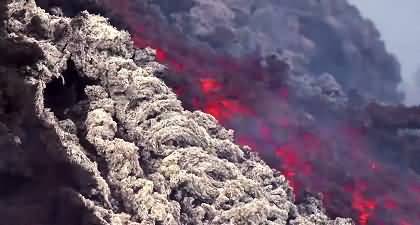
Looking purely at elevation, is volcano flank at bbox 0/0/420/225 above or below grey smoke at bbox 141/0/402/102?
below

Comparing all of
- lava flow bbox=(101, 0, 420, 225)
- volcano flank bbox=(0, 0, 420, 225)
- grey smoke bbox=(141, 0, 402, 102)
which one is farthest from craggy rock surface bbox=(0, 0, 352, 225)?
grey smoke bbox=(141, 0, 402, 102)

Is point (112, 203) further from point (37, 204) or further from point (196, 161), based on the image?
point (196, 161)

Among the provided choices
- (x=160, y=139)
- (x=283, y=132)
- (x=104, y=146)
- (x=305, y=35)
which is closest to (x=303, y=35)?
(x=305, y=35)

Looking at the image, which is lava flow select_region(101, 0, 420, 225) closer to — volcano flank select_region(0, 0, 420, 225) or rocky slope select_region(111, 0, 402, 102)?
volcano flank select_region(0, 0, 420, 225)

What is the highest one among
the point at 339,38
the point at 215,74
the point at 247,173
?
the point at 339,38

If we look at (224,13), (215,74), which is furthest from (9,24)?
(224,13)

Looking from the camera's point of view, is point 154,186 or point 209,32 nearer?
point 154,186
